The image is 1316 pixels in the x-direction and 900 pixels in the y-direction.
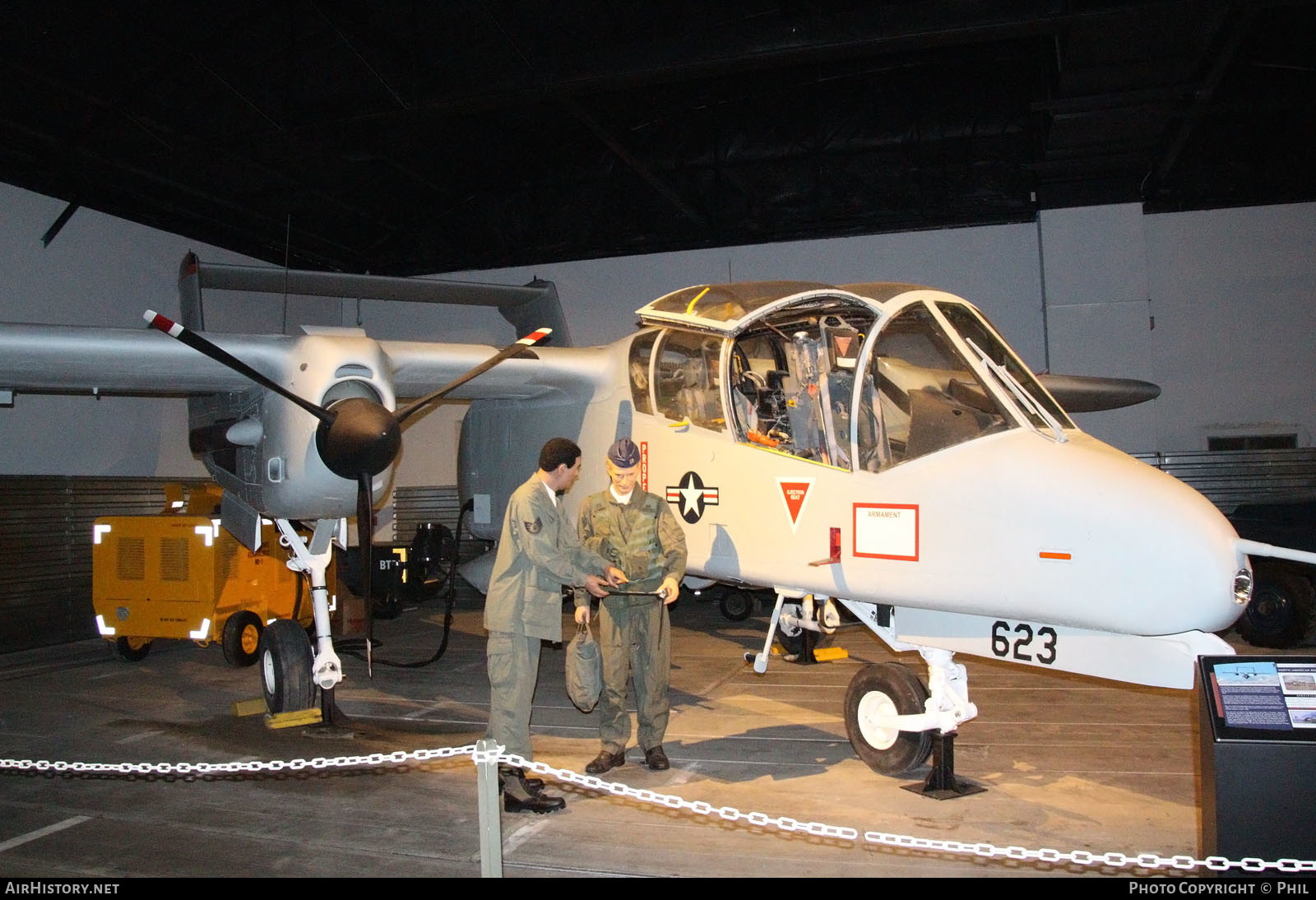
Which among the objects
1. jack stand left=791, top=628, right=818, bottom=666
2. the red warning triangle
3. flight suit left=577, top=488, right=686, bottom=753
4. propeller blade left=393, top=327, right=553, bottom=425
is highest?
propeller blade left=393, top=327, right=553, bottom=425

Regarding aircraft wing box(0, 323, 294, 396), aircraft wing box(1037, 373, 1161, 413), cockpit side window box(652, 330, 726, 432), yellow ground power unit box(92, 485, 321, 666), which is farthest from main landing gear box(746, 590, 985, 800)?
yellow ground power unit box(92, 485, 321, 666)

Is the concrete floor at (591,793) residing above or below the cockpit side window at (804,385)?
below

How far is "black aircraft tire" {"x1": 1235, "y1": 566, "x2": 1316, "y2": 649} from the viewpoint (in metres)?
9.37

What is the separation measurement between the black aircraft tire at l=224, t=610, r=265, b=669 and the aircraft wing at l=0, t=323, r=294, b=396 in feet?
10.4

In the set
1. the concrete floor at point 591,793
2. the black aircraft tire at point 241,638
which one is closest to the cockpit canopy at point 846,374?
the concrete floor at point 591,793

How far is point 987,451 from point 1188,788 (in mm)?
2248

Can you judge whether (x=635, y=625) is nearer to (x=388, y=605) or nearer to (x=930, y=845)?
(x=930, y=845)

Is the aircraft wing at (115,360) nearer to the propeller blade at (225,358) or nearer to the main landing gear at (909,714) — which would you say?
the propeller blade at (225,358)

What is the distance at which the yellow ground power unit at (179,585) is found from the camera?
30.9ft

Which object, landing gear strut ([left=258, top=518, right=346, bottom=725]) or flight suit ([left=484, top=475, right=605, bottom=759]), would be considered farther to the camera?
landing gear strut ([left=258, top=518, right=346, bottom=725])

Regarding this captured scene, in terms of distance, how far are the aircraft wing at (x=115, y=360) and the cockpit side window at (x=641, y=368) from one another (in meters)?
2.55

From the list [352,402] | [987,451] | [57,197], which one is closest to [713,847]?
[987,451]

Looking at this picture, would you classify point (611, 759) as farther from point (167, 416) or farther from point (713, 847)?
point (167, 416)

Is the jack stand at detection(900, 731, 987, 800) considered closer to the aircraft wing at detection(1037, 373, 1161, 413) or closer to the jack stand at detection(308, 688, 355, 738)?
the jack stand at detection(308, 688, 355, 738)
